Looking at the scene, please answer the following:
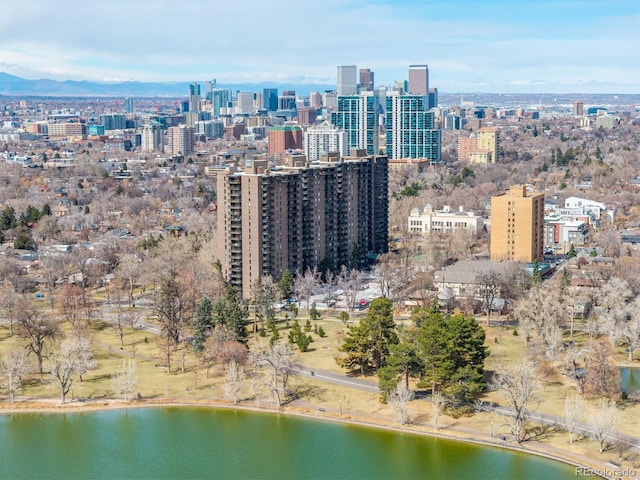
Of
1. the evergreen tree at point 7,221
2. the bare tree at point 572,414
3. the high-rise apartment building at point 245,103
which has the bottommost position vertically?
the bare tree at point 572,414

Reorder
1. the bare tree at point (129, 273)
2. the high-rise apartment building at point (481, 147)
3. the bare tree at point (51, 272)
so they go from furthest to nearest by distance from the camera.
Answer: the high-rise apartment building at point (481, 147)
the bare tree at point (129, 273)
the bare tree at point (51, 272)

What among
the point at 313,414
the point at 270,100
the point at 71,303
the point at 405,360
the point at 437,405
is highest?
the point at 270,100

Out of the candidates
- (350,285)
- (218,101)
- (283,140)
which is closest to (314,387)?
(350,285)

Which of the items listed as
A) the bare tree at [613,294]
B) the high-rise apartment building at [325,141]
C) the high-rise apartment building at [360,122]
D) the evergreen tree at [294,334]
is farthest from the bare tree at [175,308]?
the high-rise apartment building at [360,122]

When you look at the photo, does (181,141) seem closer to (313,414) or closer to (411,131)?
(411,131)

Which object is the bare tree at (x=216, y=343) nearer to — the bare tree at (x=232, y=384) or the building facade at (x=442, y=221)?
the bare tree at (x=232, y=384)

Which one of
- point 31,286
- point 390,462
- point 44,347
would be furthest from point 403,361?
point 31,286
